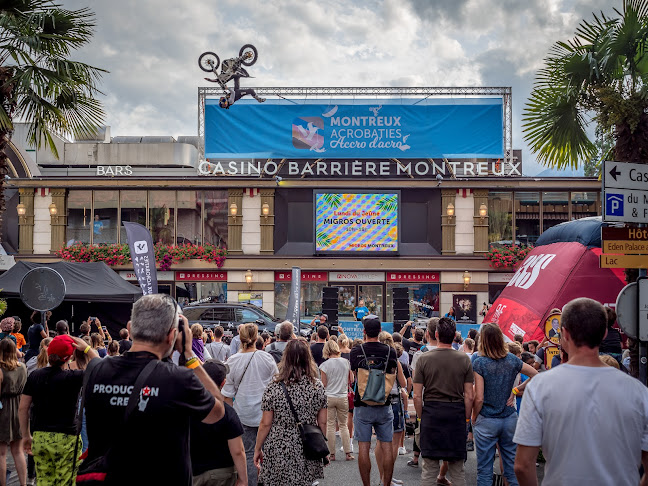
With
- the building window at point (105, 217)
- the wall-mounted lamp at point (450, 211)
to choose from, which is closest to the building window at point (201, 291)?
the building window at point (105, 217)

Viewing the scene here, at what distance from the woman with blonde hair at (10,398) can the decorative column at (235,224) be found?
20.6 m

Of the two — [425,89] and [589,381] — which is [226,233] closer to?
[425,89]

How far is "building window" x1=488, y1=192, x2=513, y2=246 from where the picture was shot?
90.7ft

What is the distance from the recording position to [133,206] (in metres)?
28.3

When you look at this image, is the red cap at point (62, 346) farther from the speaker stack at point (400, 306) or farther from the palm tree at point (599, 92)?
the speaker stack at point (400, 306)

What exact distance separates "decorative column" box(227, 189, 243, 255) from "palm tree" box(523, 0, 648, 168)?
66.8 ft

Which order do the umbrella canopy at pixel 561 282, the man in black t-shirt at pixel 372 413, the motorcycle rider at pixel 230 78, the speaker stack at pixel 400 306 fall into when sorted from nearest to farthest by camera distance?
the man in black t-shirt at pixel 372 413
the umbrella canopy at pixel 561 282
the speaker stack at pixel 400 306
the motorcycle rider at pixel 230 78

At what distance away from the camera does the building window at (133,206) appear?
28250 millimetres

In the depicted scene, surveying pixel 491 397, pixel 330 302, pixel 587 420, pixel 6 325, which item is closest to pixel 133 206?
pixel 330 302

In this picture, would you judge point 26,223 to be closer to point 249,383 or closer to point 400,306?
point 400,306

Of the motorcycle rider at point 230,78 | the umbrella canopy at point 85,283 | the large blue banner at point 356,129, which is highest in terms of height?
the motorcycle rider at point 230,78

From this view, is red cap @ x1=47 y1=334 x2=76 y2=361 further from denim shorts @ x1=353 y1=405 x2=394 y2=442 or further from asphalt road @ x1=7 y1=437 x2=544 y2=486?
asphalt road @ x1=7 y1=437 x2=544 y2=486

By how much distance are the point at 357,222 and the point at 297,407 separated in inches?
884

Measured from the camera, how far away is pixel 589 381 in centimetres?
315
